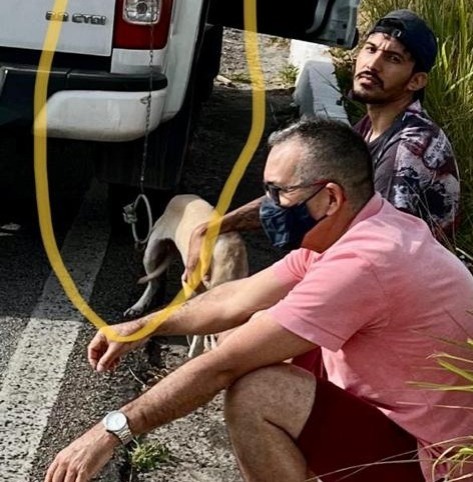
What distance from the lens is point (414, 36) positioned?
4.65 m

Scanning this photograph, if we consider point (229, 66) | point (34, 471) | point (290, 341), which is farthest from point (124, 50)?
point (229, 66)

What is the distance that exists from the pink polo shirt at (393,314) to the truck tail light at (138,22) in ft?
6.93

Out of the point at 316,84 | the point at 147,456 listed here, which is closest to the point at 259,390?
the point at 147,456

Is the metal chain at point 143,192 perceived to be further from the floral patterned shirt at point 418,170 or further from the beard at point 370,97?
the floral patterned shirt at point 418,170

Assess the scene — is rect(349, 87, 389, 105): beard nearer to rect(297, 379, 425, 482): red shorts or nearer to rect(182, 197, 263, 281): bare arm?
rect(182, 197, 263, 281): bare arm

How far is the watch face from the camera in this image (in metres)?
3.42

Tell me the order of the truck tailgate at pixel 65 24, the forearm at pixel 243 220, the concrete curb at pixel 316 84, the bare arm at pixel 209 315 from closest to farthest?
the bare arm at pixel 209 315 < the forearm at pixel 243 220 < the truck tailgate at pixel 65 24 < the concrete curb at pixel 316 84

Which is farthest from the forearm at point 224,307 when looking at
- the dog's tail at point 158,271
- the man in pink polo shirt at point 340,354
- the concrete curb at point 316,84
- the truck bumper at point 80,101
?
the concrete curb at point 316,84

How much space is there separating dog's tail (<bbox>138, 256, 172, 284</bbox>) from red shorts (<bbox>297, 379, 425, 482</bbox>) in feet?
6.76

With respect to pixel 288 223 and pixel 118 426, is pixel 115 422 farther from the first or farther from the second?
pixel 288 223

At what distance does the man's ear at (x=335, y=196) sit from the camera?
3.56 m

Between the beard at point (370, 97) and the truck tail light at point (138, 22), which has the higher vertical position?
the beard at point (370, 97)

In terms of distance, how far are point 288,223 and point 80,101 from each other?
1988 millimetres

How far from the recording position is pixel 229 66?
10.3 meters
